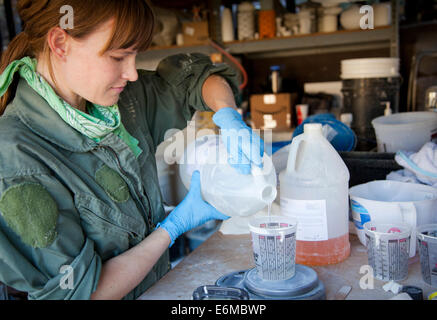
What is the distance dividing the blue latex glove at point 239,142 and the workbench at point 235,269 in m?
0.27

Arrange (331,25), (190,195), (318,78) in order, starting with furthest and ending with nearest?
1. (318,78)
2. (331,25)
3. (190,195)

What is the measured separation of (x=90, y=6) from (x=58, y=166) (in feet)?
1.38

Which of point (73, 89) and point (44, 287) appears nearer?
point (44, 287)

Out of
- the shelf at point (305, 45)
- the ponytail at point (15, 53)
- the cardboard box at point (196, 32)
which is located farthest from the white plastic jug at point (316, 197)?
the cardboard box at point (196, 32)

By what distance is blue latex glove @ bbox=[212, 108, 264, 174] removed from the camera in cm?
122

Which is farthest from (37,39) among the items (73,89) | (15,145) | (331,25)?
(331,25)

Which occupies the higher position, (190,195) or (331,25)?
(331,25)

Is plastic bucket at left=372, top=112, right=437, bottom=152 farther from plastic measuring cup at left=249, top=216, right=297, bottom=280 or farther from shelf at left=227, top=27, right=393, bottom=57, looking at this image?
shelf at left=227, top=27, right=393, bottom=57

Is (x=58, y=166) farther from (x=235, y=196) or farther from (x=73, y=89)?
(x=235, y=196)

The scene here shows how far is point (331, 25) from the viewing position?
11.6 feet

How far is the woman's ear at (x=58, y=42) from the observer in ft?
3.68

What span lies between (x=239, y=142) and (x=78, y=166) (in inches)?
18.5

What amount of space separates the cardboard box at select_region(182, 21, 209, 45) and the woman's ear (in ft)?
9.50

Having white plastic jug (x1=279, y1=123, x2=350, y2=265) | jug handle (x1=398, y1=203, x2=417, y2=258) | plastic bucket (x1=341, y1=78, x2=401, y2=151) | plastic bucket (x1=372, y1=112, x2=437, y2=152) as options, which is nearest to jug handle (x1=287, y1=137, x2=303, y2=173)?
white plastic jug (x1=279, y1=123, x2=350, y2=265)
